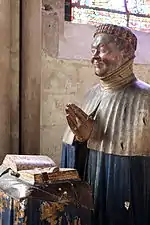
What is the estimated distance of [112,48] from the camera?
7.61 ft

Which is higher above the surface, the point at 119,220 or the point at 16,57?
the point at 16,57

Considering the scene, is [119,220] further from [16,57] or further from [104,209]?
[16,57]

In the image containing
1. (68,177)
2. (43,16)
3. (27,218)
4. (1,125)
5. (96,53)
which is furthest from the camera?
(43,16)

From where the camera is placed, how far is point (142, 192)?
2.20 m

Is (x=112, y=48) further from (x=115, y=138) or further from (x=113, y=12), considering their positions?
(x=113, y=12)

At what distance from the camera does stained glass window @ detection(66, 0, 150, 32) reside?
3.91 metres

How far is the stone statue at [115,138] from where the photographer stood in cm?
219

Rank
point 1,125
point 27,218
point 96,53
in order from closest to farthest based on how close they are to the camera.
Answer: point 27,218, point 96,53, point 1,125

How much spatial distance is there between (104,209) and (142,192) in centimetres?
22

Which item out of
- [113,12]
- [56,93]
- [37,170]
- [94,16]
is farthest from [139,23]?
[37,170]

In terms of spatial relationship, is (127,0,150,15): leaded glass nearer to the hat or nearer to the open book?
the hat

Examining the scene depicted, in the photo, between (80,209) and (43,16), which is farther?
(43,16)

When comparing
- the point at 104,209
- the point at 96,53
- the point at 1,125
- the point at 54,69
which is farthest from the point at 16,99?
the point at 104,209

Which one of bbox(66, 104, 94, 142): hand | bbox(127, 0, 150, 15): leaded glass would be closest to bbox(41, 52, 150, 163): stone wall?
bbox(127, 0, 150, 15): leaded glass
